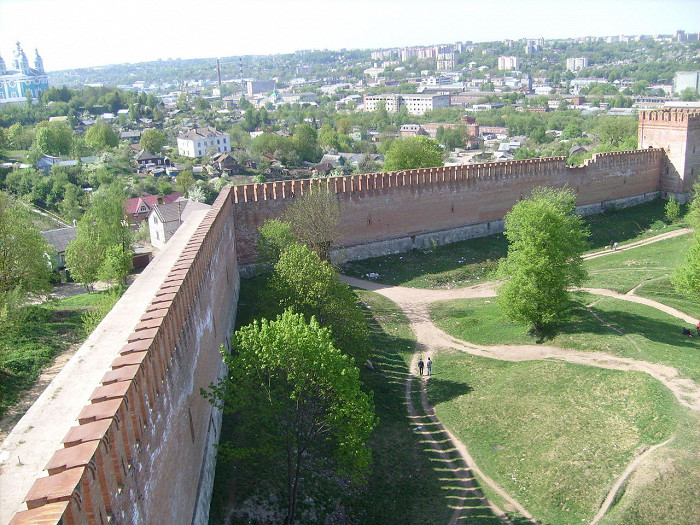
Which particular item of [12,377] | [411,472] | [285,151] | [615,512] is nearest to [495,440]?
[411,472]

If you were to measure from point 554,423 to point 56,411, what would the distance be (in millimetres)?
10307

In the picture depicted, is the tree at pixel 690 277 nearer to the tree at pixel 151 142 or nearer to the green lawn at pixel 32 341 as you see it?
the green lawn at pixel 32 341

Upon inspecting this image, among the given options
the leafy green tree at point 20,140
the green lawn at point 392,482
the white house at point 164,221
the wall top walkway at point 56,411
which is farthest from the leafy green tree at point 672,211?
the leafy green tree at point 20,140

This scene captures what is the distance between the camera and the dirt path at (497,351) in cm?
1360

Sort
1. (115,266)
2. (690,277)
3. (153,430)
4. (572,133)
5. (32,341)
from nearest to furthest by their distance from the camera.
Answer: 1. (153,430)
2. (32,341)
3. (690,277)
4. (115,266)
5. (572,133)

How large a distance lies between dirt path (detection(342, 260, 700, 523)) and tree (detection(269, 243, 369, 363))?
90.6 inches

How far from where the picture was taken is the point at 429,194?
91.7ft

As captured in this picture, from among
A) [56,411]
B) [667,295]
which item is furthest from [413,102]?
[56,411]

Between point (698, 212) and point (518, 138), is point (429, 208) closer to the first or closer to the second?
point (698, 212)

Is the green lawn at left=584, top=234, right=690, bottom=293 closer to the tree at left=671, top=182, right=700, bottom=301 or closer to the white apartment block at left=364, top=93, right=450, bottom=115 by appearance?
the tree at left=671, top=182, right=700, bottom=301

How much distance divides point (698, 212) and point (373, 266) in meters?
14.5

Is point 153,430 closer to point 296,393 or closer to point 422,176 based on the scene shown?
point 296,393

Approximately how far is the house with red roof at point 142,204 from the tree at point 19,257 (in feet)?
88.9

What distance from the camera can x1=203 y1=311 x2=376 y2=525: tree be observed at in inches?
446
